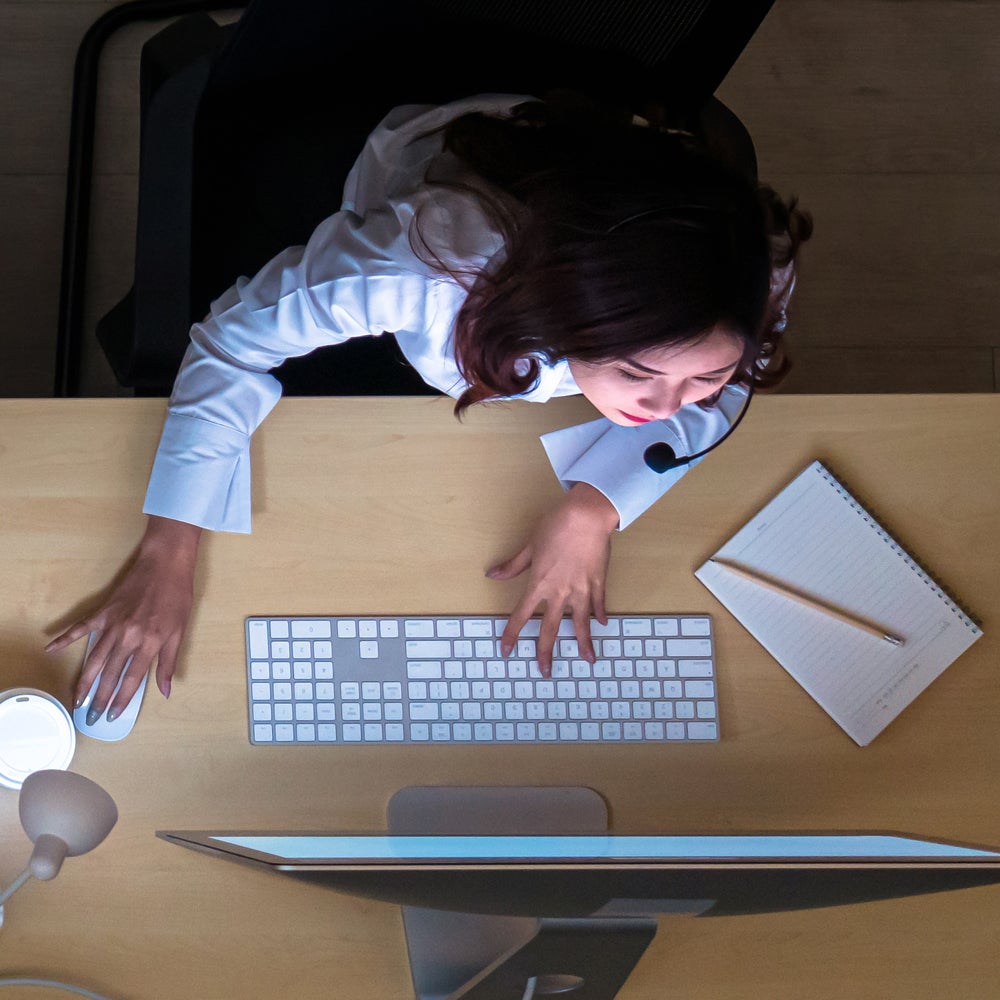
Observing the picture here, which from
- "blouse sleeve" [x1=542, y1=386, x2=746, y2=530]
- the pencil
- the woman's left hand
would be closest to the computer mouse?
the woman's left hand

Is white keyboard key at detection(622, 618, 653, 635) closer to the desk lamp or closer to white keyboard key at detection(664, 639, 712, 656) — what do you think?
white keyboard key at detection(664, 639, 712, 656)

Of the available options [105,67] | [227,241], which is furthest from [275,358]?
[105,67]

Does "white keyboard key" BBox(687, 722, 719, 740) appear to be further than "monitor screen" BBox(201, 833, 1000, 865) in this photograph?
Yes

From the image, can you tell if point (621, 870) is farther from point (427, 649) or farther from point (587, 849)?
point (427, 649)

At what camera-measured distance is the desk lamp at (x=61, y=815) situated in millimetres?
705

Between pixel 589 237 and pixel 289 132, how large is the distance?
41cm

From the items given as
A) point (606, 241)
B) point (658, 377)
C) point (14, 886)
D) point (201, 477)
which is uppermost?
point (606, 241)

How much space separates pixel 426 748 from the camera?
85 cm

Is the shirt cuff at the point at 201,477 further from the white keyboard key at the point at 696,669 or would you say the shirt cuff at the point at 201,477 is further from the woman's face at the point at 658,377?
the white keyboard key at the point at 696,669

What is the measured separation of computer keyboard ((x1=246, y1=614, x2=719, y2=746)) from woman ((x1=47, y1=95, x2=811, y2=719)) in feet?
0.11

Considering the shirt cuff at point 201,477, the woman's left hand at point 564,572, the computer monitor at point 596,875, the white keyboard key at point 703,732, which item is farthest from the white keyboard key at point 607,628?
the shirt cuff at point 201,477

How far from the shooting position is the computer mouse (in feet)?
2.73

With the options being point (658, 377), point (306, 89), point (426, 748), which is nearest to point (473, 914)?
point (426, 748)

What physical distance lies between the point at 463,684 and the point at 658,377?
322 mm
